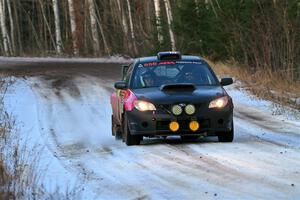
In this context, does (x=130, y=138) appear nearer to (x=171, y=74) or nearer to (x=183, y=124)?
(x=183, y=124)

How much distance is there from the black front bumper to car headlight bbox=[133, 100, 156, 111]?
6 cm

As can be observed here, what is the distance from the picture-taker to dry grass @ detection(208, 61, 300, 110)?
1980 cm

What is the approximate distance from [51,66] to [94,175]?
25.1m

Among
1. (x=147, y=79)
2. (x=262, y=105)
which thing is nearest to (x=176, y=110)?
(x=147, y=79)

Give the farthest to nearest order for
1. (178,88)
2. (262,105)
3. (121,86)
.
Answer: (262,105) → (121,86) → (178,88)

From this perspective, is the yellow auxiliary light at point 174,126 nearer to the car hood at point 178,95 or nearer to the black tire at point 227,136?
the car hood at point 178,95

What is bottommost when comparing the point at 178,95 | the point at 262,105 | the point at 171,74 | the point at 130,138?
the point at 262,105

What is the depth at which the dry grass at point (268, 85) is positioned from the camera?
19.8 m

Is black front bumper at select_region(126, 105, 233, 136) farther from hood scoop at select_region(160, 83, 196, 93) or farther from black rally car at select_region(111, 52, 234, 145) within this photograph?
hood scoop at select_region(160, 83, 196, 93)

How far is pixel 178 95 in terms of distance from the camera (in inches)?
469

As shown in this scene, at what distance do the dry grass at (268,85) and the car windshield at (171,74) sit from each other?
5.35 m

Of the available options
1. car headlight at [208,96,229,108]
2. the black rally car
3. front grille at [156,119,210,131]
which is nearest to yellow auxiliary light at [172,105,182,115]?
the black rally car

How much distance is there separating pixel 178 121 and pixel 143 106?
625mm

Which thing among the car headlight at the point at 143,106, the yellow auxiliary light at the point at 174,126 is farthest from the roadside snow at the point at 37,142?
the yellow auxiliary light at the point at 174,126
